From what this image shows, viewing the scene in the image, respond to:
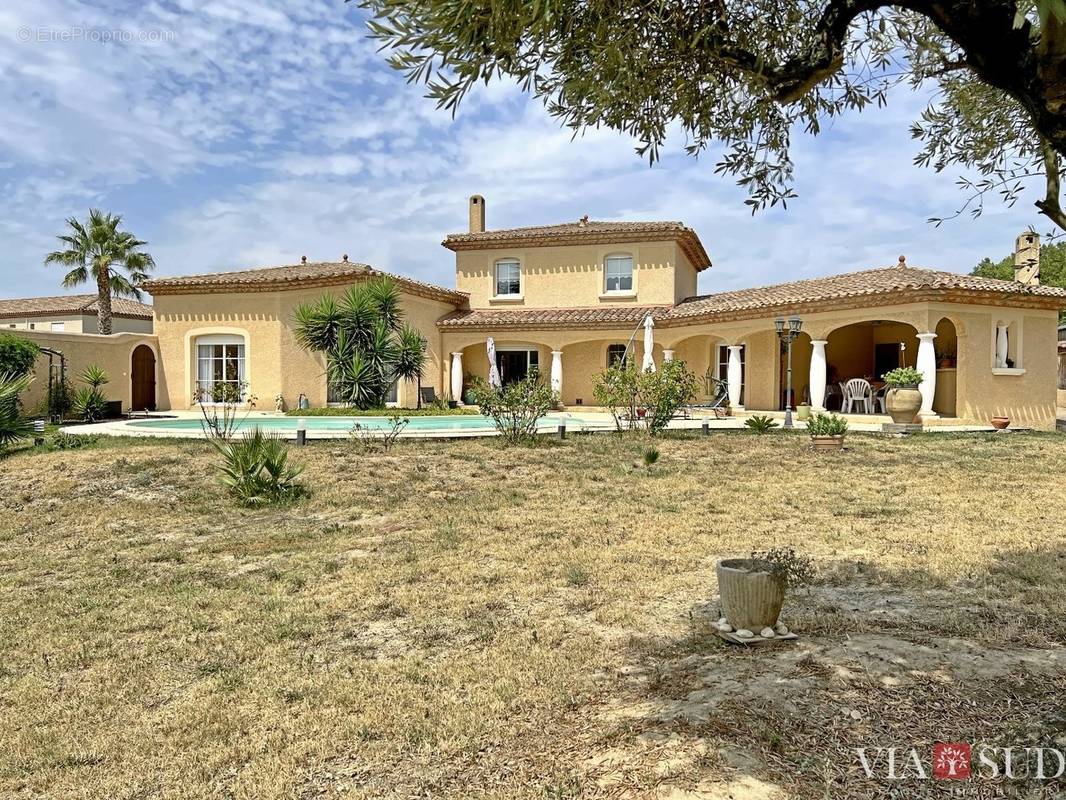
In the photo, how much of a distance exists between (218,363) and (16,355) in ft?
20.2

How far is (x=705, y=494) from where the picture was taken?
34.7 ft

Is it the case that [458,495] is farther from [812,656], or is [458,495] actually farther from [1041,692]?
[1041,692]

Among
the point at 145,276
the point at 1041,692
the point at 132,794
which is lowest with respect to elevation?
the point at 132,794

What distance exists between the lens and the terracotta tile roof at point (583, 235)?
25.6 metres

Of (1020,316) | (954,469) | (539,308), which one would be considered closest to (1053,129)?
(954,469)

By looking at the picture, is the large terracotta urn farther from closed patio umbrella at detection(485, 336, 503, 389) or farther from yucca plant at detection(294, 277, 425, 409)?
yucca plant at detection(294, 277, 425, 409)

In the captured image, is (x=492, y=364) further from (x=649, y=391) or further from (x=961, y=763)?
(x=961, y=763)

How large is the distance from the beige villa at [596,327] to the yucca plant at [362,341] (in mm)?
1658

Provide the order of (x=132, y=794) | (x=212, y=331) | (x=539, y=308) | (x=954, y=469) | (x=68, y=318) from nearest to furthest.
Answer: (x=132, y=794) → (x=954, y=469) → (x=212, y=331) → (x=539, y=308) → (x=68, y=318)

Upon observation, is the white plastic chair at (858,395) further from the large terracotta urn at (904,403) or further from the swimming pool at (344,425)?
the swimming pool at (344,425)

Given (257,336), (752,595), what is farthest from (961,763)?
(257,336)

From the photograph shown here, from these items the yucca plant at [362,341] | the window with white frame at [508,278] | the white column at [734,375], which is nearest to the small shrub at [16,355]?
the yucca plant at [362,341]

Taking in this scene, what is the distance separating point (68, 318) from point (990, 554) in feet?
149

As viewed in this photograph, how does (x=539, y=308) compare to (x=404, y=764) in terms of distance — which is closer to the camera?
(x=404, y=764)
